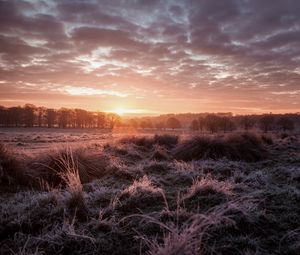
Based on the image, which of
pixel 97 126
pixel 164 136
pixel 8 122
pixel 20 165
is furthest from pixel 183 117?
pixel 20 165

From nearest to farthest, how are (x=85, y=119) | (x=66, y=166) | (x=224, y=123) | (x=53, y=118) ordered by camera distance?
(x=66, y=166)
(x=224, y=123)
(x=53, y=118)
(x=85, y=119)

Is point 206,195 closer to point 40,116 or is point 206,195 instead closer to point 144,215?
point 144,215

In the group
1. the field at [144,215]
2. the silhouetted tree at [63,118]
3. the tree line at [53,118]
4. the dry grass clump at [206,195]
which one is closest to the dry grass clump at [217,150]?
the field at [144,215]

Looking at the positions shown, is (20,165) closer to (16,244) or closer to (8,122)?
(16,244)

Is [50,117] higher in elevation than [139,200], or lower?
higher

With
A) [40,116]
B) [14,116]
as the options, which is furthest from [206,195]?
[40,116]

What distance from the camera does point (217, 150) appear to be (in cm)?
1200

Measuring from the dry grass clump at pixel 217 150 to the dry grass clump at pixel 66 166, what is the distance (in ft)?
13.0

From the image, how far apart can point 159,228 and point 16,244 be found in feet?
5.46

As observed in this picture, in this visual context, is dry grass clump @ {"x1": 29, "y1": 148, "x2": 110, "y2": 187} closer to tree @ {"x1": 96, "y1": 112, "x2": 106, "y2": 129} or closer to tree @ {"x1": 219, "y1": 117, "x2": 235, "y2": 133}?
tree @ {"x1": 219, "y1": 117, "x2": 235, "y2": 133}

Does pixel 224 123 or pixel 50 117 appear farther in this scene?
pixel 50 117

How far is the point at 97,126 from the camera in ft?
349

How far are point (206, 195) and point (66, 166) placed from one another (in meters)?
4.00

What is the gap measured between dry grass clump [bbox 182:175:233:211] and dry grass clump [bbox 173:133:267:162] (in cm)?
607
